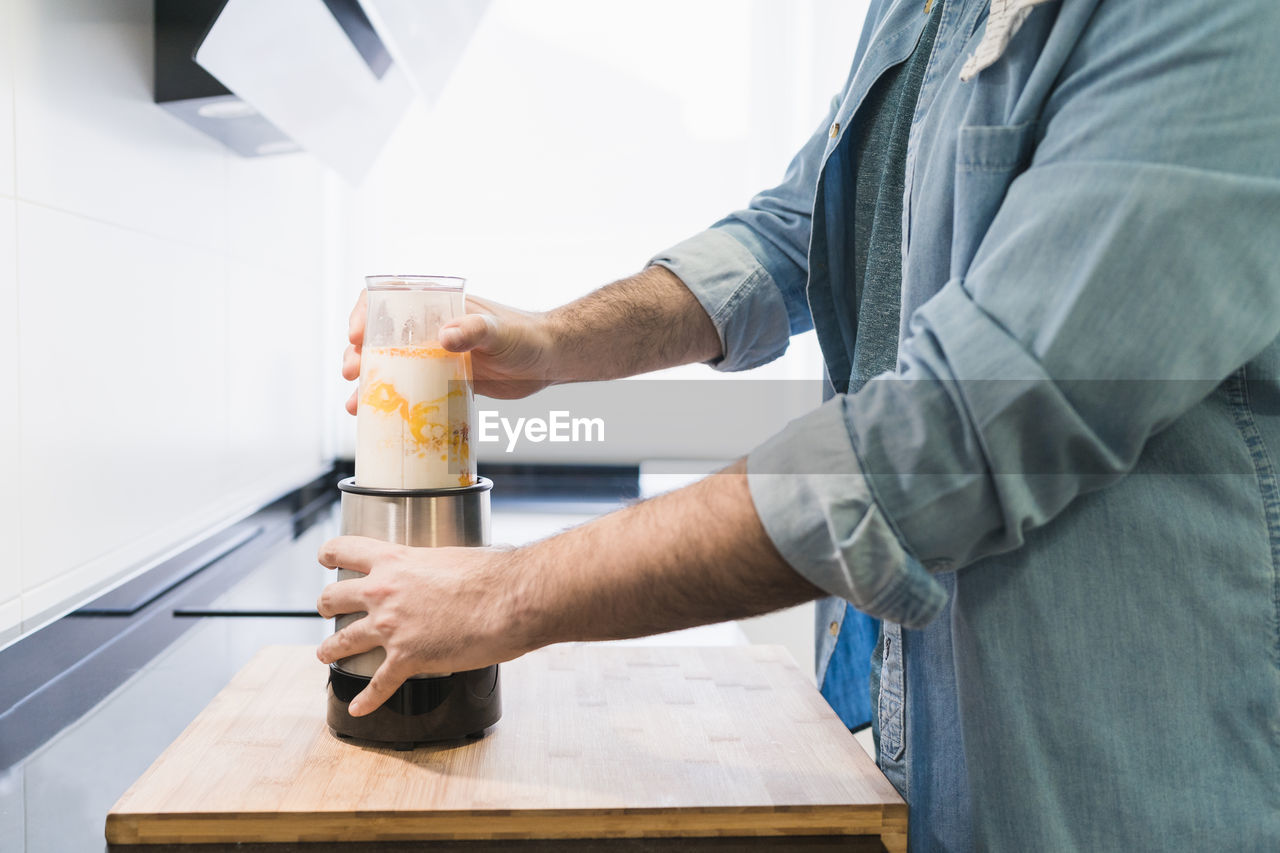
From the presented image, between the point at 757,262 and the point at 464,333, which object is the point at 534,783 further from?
the point at 757,262

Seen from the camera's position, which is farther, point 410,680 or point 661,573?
point 410,680

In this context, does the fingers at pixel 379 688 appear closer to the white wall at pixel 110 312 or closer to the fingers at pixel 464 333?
the fingers at pixel 464 333

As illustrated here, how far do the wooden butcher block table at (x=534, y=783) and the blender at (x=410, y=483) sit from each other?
A: 0.07 feet

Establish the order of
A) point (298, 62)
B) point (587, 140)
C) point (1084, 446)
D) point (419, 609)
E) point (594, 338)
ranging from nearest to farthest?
point (1084, 446) → point (419, 609) → point (594, 338) → point (298, 62) → point (587, 140)

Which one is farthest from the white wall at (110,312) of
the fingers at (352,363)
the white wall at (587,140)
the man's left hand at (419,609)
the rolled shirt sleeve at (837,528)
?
the rolled shirt sleeve at (837,528)

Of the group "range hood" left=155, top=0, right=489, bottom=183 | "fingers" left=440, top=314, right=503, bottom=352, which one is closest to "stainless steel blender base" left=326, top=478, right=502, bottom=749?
"fingers" left=440, top=314, right=503, bottom=352

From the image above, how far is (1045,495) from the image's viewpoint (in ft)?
1.73

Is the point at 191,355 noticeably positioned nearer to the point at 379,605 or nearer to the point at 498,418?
the point at 379,605

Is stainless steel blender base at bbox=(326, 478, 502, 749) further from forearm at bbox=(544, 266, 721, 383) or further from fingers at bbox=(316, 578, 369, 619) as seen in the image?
forearm at bbox=(544, 266, 721, 383)

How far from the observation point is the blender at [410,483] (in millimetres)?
695

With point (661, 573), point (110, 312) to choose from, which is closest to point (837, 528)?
point (661, 573)

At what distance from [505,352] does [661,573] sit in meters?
0.39

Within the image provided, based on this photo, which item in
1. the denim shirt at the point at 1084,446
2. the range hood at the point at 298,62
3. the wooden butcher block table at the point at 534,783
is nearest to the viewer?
the denim shirt at the point at 1084,446

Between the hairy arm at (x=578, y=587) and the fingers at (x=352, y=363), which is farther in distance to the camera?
the fingers at (x=352, y=363)
